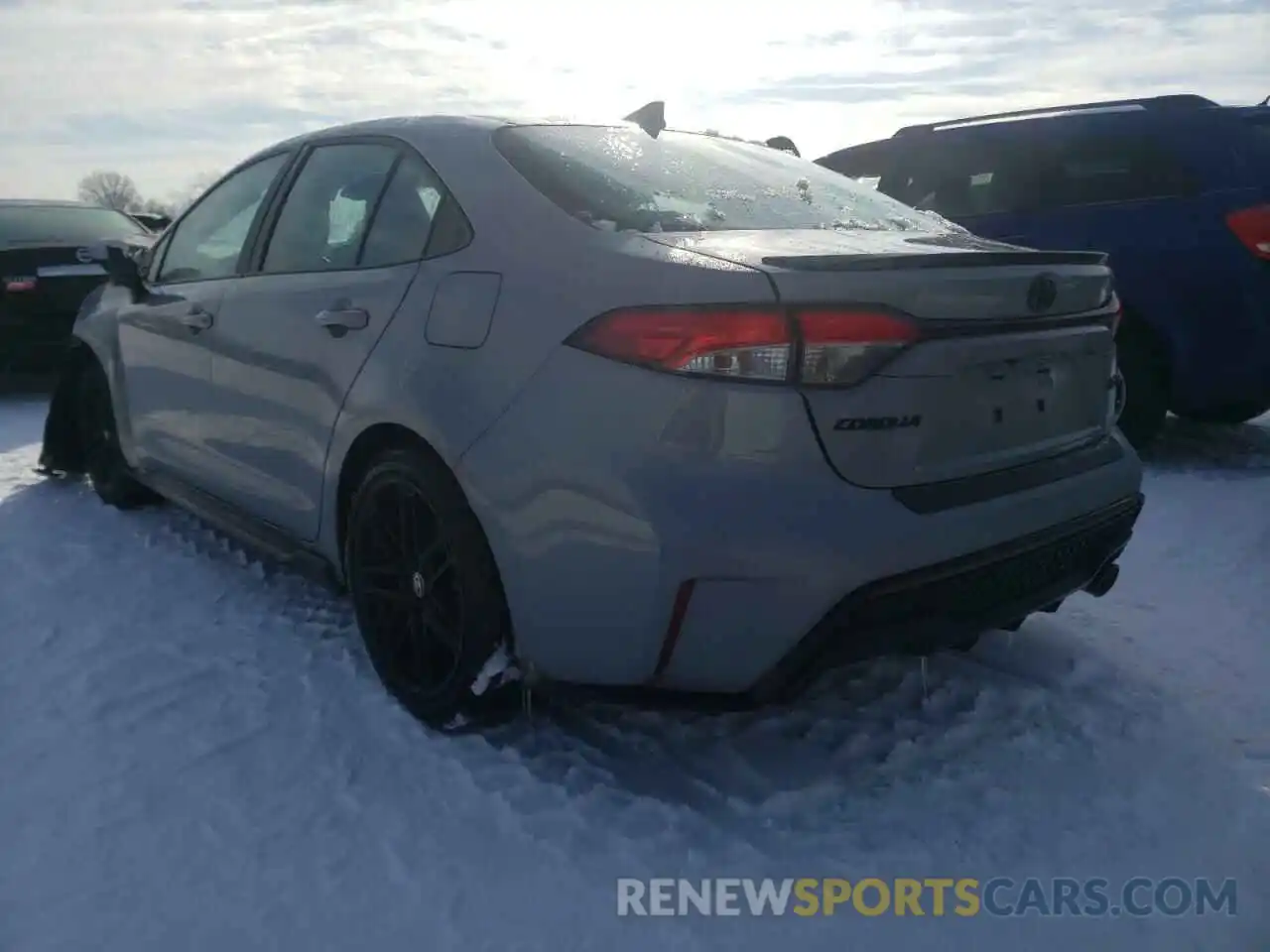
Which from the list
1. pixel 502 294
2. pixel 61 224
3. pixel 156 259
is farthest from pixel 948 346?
pixel 61 224

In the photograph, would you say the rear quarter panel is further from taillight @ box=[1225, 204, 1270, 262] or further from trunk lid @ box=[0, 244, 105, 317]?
trunk lid @ box=[0, 244, 105, 317]

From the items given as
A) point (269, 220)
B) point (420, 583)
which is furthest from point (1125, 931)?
point (269, 220)

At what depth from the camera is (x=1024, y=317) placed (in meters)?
2.38

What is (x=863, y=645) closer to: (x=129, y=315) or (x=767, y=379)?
(x=767, y=379)

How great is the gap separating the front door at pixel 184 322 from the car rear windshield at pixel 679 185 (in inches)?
47.9

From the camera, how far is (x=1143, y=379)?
16.6 feet

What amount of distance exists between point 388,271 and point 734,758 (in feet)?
4.93

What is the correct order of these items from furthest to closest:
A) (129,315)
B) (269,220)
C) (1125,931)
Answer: (129,315)
(269,220)
(1125,931)

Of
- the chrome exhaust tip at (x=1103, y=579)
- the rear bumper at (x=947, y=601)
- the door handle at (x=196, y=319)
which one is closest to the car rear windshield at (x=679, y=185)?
the rear bumper at (x=947, y=601)

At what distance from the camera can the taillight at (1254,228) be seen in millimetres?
4688

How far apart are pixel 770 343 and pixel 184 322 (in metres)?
2.51

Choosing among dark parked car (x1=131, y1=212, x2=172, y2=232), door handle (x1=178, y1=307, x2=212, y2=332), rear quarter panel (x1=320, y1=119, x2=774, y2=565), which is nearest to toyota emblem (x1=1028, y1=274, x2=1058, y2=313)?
rear quarter panel (x1=320, y1=119, x2=774, y2=565)

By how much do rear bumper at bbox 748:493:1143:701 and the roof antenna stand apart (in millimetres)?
1616

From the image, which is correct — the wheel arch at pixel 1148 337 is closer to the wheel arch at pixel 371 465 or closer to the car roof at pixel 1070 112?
the car roof at pixel 1070 112
